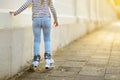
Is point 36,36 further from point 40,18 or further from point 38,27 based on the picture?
point 40,18

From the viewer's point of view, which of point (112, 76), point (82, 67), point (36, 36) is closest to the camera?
point (112, 76)

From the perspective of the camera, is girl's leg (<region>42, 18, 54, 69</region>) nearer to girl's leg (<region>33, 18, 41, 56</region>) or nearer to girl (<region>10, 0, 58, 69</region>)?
girl (<region>10, 0, 58, 69</region>)

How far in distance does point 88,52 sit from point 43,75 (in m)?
3.60

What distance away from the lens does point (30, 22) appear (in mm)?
7023

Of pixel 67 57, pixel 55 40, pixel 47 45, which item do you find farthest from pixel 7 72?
pixel 55 40

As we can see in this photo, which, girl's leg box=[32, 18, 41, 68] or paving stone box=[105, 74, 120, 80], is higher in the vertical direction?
girl's leg box=[32, 18, 41, 68]

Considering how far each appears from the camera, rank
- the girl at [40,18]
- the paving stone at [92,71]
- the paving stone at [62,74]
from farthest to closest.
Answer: the girl at [40,18] < the paving stone at [92,71] < the paving stone at [62,74]

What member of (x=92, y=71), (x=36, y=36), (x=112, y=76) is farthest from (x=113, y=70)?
(x=36, y=36)

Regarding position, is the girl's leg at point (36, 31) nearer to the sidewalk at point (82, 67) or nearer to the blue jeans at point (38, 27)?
the blue jeans at point (38, 27)

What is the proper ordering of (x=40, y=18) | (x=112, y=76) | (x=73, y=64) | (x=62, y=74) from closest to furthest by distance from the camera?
(x=112, y=76), (x=62, y=74), (x=40, y=18), (x=73, y=64)

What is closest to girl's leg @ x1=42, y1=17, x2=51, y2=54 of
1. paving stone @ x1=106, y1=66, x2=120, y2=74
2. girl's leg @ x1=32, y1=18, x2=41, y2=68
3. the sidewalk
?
girl's leg @ x1=32, y1=18, x2=41, y2=68

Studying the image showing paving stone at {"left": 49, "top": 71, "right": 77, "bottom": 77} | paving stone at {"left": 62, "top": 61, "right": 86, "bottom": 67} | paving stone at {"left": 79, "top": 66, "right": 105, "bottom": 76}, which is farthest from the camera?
paving stone at {"left": 62, "top": 61, "right": 86, "bottom": 67}

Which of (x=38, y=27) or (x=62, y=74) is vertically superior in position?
(x=38, y=27)

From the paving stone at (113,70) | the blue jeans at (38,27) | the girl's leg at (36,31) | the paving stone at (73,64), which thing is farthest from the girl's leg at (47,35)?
the paving stone at (113,70)
